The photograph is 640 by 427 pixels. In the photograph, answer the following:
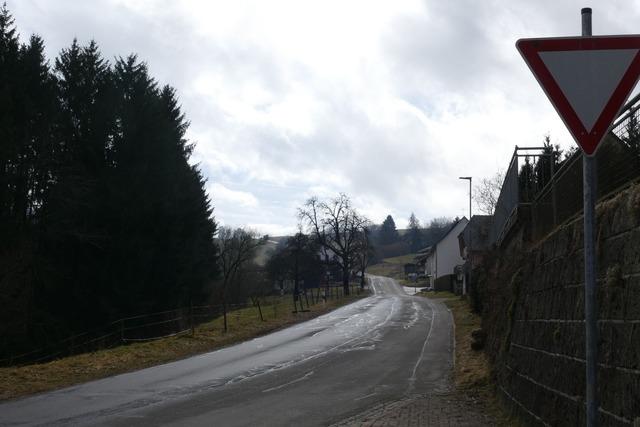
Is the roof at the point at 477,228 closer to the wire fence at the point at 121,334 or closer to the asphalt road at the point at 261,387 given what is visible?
the wire fence at the point at 121,334

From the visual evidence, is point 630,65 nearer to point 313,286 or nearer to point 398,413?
point 398,413

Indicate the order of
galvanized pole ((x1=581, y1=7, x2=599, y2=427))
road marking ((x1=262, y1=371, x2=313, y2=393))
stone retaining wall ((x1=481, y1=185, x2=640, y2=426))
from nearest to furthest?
galvanized pole ((x1=581, y1=7, x2=599, y2=427))
stone retaining wall ((x1=481, y1=185, x2=640, y2=426))
road marking ((x1=262, y1=371, x2=313, y2=393))

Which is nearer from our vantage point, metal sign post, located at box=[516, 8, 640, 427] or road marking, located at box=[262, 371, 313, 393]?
metal sign post, located at box=[516, 8, 640, 427]

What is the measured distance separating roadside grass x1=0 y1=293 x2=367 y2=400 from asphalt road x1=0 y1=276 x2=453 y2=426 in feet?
2.67

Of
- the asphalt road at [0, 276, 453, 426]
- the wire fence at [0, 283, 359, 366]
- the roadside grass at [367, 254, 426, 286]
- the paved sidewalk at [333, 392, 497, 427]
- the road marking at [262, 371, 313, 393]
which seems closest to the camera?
the paved sidewalk at [333, 392, 497, 427]

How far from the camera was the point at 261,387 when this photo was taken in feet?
49.5

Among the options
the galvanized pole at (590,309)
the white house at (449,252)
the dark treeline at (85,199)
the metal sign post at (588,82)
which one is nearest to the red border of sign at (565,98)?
the metal sign post at (588,82)

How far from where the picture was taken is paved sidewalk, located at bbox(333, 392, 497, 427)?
10484mm

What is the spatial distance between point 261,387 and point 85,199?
22.0 m

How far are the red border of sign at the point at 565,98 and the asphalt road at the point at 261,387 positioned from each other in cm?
835

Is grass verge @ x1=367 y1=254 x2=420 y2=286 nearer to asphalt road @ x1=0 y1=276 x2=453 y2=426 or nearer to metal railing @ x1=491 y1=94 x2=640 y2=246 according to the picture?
asphalt road @ x1=0 y1=276 x2=453 y2=426

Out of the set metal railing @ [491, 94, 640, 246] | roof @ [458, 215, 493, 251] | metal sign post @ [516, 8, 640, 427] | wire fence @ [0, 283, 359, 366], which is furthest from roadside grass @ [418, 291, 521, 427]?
roof @ [458, 215, 493, 251]

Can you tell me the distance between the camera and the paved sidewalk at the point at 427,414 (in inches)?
413

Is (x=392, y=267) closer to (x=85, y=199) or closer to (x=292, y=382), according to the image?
(x=85, y=199)
